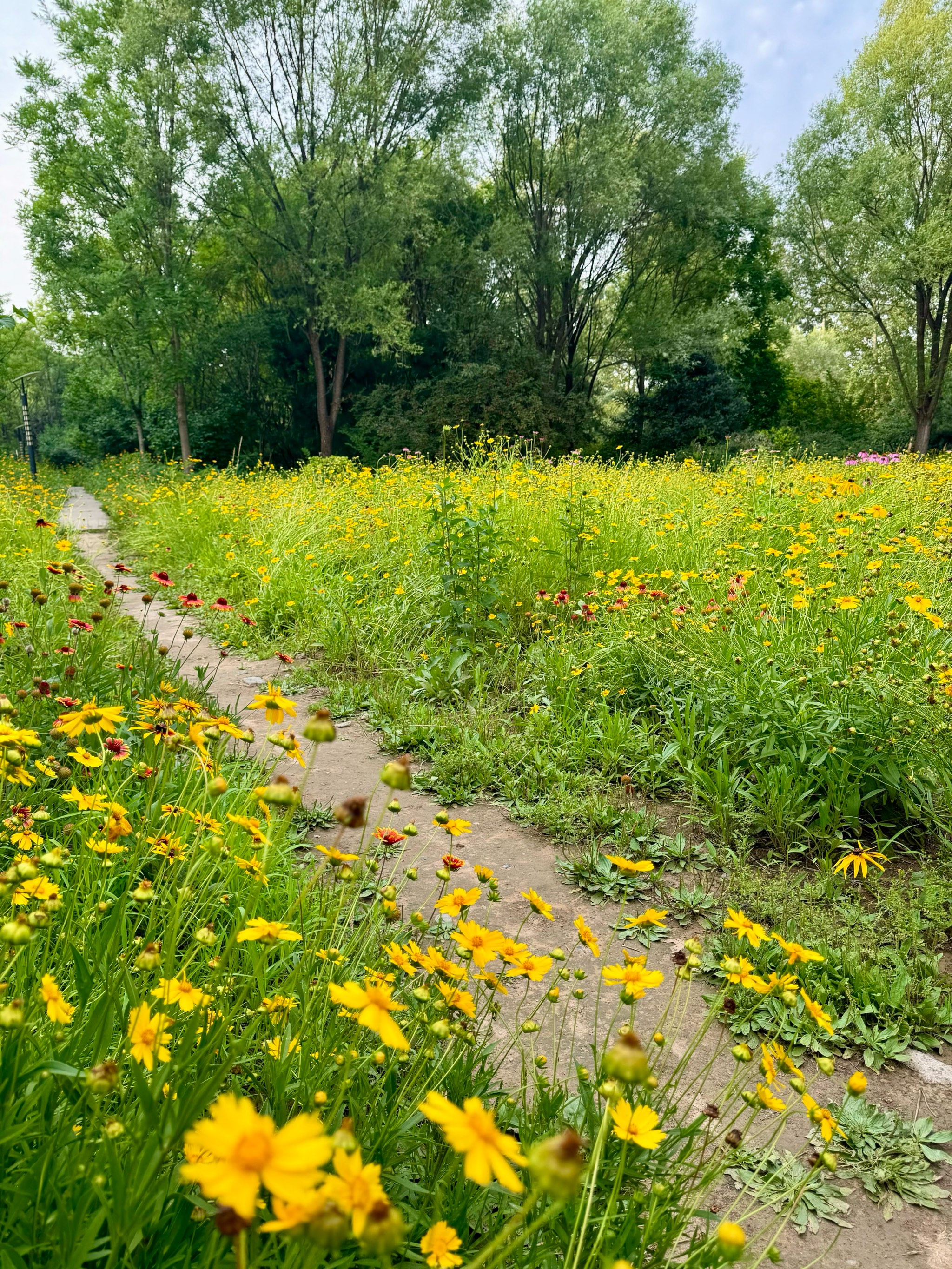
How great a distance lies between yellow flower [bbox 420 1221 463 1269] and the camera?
0.71m

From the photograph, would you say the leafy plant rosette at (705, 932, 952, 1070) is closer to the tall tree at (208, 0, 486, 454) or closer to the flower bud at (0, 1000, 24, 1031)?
the flower bud at (0, 1000, 24, 1031)

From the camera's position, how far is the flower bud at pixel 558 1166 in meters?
Result: 0.36

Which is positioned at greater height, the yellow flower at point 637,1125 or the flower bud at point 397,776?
the flower bud at point 397,776

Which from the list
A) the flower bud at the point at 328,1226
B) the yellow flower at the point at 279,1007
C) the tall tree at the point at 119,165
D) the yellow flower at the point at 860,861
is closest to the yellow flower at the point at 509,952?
the yellow flower at the point at 279,1007

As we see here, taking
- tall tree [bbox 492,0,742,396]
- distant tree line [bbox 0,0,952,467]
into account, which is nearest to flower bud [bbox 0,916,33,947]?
distant tree line [bbox 0,0,952,467]

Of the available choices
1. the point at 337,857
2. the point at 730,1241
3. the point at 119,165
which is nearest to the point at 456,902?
the point at 337,857

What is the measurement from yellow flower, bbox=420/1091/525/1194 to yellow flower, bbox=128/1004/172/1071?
1.41 ft

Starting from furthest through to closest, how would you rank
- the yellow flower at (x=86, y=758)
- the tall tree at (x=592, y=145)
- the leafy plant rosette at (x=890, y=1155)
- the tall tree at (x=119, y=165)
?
the tall tree at (x=592, y=145) → the tall tree at (x=119, y=165) → the leafy plant rosette at (x=890, y=1155) → the yellow flower at (x=86, y=758)

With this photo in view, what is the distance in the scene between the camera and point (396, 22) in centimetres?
1455

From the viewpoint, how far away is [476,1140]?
0.48m

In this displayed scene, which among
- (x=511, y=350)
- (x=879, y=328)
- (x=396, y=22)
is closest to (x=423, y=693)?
(x=511, y=350)

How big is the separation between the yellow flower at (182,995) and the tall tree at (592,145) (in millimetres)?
17318

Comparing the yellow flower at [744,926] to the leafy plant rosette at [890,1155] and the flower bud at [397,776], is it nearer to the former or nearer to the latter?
the leafy plant rosette at [890,1155]

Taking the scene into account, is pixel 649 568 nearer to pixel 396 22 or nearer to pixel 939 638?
pixel 939 638
